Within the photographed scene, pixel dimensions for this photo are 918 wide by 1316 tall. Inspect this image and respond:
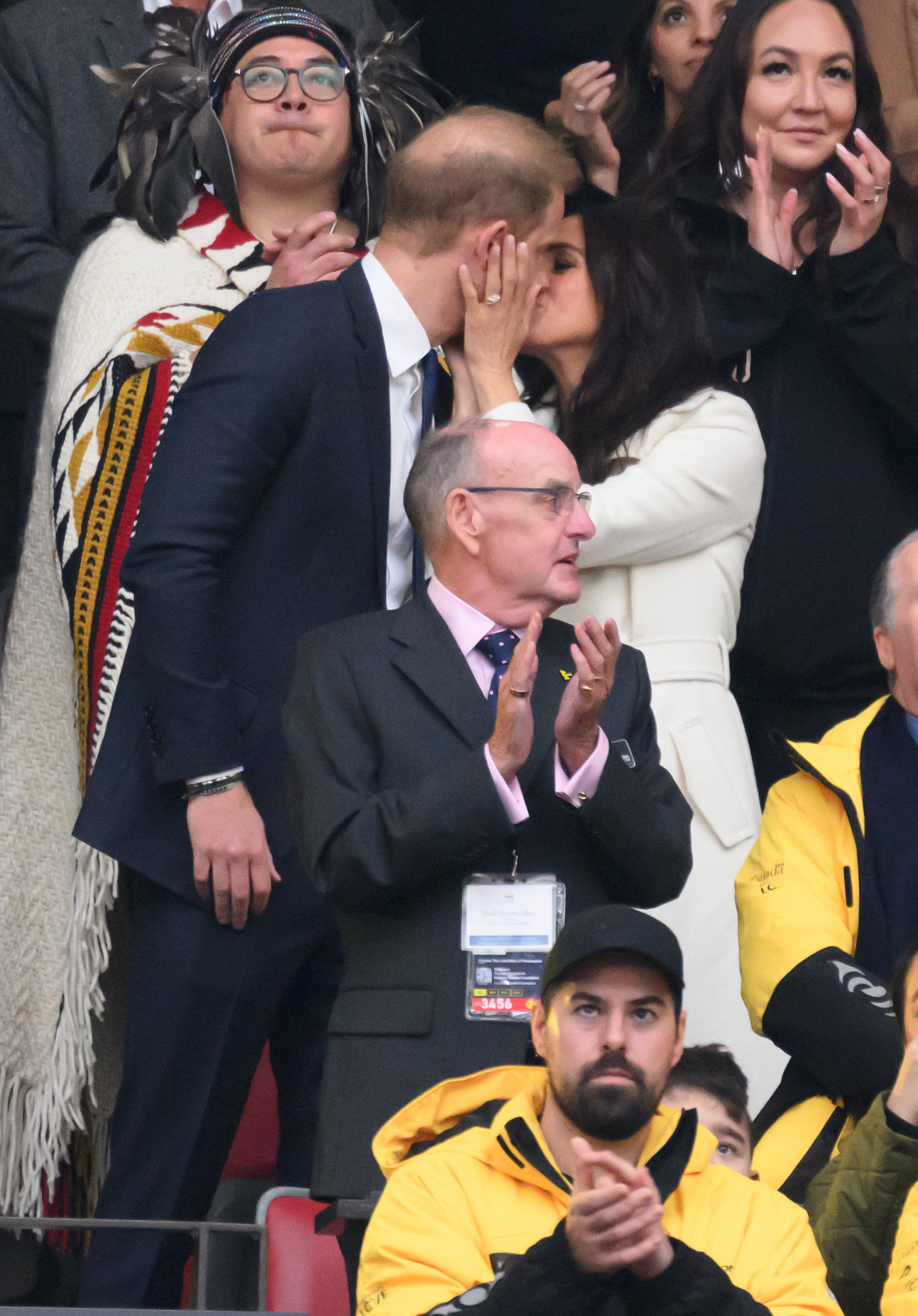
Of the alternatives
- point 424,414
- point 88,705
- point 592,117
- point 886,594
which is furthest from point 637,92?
point 88,705

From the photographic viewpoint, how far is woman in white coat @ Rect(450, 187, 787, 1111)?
3727 millimetres

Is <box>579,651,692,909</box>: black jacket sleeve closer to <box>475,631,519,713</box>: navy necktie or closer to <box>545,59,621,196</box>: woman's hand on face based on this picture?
<box>475,631,519,713</box>: navy necktie

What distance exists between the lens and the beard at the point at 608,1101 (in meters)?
2.57

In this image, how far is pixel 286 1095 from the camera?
3.72m

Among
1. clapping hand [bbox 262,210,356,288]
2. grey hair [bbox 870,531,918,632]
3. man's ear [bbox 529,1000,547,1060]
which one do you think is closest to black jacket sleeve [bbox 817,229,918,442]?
grey hair [bbox 870,531,918,632]

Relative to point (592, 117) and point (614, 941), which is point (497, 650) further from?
point (592, 117)

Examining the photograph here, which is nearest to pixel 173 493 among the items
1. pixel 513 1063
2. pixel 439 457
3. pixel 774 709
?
pixel 439 457

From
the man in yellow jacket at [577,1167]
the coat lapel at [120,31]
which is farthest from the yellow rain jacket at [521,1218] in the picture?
the coat lapel at [120,31]

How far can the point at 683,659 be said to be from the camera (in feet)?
12.6

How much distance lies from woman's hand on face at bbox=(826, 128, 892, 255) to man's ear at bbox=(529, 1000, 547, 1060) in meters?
1.82

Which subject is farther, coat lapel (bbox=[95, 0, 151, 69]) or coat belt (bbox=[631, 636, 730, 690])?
coat lapel (bbox=[95, 0, 151, 69])

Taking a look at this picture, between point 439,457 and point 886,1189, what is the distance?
51.0 inches

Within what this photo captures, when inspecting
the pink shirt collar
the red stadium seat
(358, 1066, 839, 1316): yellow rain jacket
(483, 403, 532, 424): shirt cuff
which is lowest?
the red stadium seat

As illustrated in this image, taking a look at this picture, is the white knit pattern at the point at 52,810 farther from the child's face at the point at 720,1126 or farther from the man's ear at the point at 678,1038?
the man's ear at the point at 678,1038
